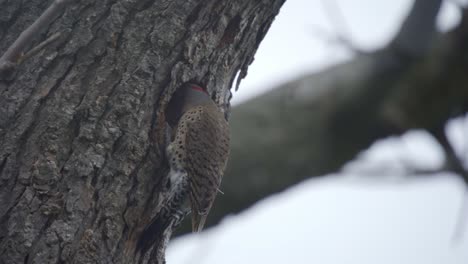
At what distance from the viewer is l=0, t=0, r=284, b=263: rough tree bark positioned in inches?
99.0

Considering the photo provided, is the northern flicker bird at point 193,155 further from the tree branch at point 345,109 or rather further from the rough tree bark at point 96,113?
the tree branch at point 345,109

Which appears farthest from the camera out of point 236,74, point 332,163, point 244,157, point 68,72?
point 236,74

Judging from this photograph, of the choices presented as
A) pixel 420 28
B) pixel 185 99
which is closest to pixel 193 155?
pixel 185 99

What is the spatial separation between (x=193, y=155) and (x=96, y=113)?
3.29ft

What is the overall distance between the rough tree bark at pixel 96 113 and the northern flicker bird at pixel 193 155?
0.17 meters

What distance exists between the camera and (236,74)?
3.50 metres

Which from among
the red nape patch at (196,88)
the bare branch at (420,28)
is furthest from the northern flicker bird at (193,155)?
the bare branch at (420,28)

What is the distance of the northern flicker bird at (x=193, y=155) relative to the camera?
3256 mm

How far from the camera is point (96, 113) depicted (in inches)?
109

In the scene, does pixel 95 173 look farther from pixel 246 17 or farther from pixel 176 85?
pixel 246 17

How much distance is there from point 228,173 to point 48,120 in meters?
0.74

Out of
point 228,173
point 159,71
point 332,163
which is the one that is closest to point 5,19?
point 159,71

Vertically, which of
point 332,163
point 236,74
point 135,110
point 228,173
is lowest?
point 332,163

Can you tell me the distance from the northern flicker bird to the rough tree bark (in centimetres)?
17
